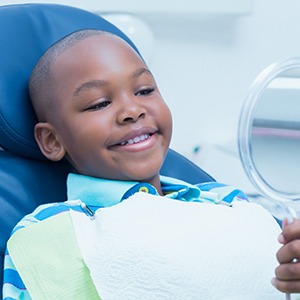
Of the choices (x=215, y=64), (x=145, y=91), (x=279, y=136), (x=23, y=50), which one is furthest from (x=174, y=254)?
(x=215, y=64)

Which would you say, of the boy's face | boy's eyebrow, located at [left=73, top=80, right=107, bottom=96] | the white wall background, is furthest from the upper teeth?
the white wall background

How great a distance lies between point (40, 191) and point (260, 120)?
1.33 ft

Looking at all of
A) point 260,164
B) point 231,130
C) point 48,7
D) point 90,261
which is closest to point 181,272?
point 90,261

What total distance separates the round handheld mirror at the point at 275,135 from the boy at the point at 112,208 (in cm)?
6

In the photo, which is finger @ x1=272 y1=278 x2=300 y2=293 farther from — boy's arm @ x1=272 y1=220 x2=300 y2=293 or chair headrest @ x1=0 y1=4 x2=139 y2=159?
chair headrest @ x1=0 y1=4 x2=139 y2=159

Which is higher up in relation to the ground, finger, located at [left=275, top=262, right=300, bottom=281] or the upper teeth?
the upper teeth

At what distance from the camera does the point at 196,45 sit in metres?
2.08

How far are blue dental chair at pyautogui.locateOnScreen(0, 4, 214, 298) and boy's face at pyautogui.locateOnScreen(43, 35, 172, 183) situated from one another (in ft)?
0.19

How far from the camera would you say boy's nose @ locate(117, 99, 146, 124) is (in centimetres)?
111

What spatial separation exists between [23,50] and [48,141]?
183 mm

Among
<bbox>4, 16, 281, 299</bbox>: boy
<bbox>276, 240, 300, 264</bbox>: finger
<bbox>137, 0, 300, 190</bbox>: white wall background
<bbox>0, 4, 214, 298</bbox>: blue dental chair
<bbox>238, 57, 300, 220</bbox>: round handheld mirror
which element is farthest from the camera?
<bbox>137, 0, 300, 190</bbox>: white wall background

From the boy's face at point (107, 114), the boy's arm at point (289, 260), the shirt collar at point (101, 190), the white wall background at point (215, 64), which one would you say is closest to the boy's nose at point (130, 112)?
the boy's face at point (107, 114)

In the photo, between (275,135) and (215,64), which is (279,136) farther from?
(215,64)

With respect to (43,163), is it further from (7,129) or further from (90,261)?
(90,261)
